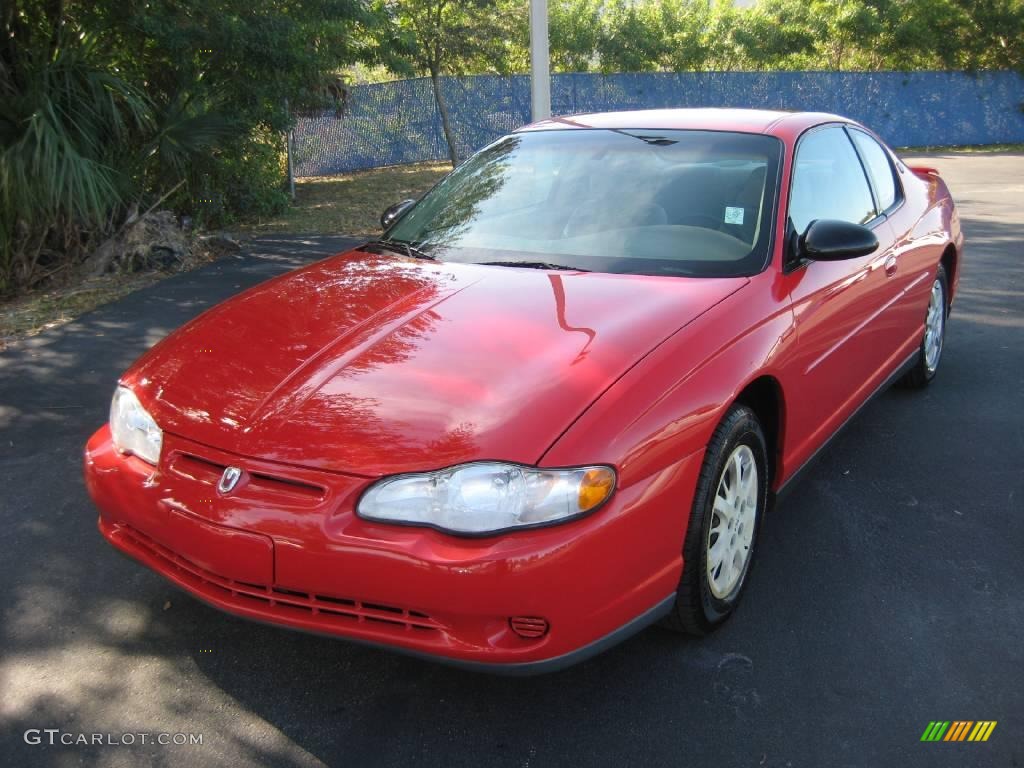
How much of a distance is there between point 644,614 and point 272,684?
112cm

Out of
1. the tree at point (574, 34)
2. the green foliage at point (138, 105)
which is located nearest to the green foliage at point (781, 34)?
the tree at point (574, 34)

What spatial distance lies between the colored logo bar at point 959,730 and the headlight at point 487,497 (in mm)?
1138

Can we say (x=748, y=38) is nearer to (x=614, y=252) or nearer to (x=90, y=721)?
(x=614, y=252)

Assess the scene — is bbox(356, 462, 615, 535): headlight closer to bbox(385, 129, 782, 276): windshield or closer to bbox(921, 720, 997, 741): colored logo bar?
bbox(921, 720, 997, 741): colored logo bar

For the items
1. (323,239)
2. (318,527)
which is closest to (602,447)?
(318,527)

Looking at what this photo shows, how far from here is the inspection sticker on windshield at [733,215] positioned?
357 centimetres

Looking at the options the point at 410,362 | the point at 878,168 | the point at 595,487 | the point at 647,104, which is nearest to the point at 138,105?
the point at 878,168

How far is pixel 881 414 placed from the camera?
Result: 5109 millimetres

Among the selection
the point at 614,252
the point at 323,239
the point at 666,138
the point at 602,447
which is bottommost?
the point at 323,239

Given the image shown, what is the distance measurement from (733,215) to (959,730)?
193 cm

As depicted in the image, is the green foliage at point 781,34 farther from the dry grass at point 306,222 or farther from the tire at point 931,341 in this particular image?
the tire at point 931,341

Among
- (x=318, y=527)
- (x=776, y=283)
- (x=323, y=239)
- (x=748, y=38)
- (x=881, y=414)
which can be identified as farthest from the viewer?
(x=748, y=38)

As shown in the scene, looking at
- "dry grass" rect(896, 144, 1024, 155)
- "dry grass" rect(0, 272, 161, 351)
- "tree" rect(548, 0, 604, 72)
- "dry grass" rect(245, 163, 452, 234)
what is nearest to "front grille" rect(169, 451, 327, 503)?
"dry grass" rect(0, 272, 161, 351)

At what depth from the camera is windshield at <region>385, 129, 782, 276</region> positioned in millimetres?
3494
